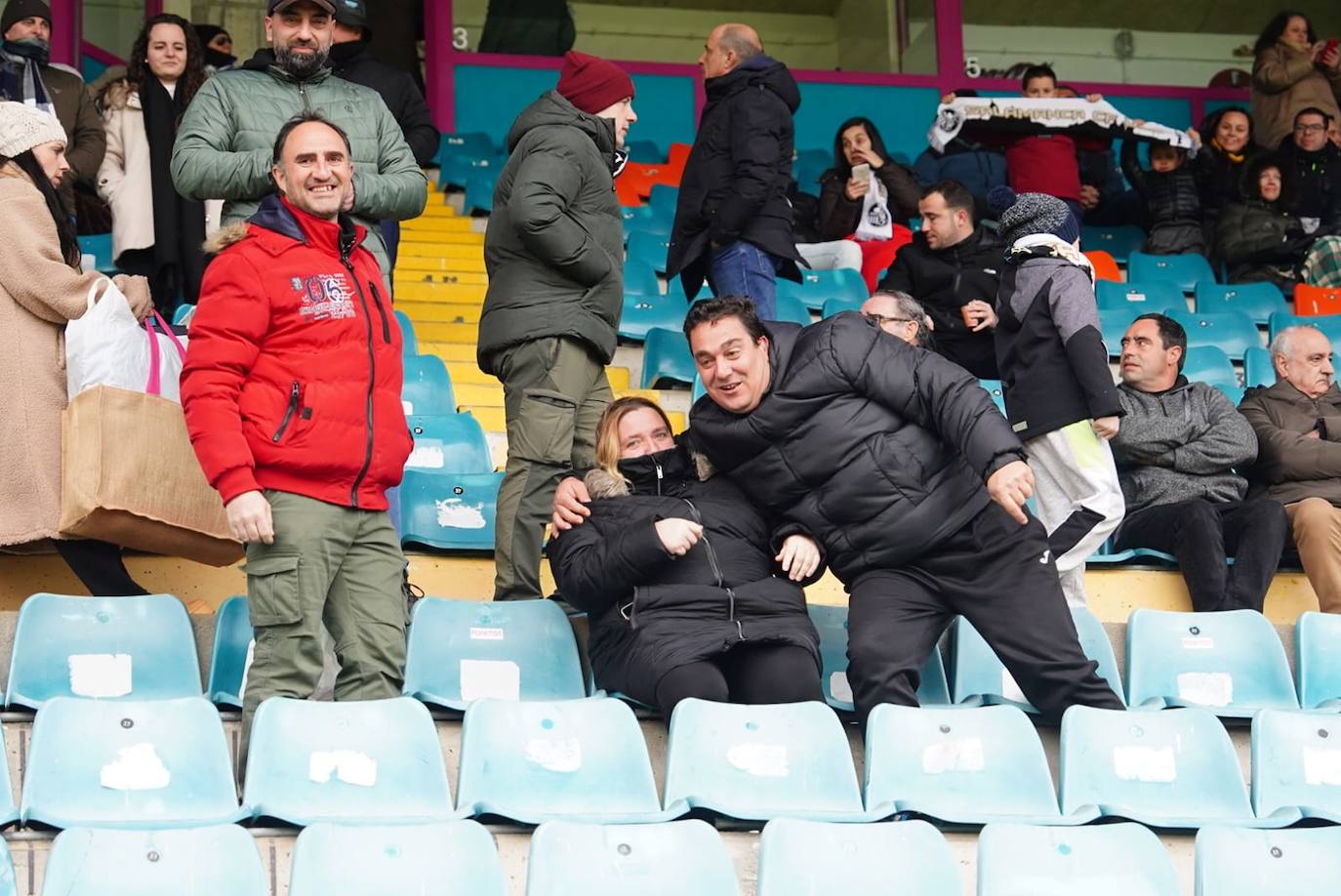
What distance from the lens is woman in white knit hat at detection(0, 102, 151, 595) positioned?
411cm

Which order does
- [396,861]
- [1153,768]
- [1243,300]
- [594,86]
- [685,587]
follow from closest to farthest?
1. [396,861]
2. [1153,768]
3. [685,587]
4. [594,86]
5. [1243,300]

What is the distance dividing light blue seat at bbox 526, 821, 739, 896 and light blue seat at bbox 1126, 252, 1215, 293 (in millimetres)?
5811

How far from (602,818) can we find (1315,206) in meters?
6.13

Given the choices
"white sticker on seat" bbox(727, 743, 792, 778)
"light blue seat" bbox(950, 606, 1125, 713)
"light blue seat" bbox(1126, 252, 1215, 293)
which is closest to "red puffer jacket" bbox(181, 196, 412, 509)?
"white sticker on seat" bbox(727, 743, 792, 778)

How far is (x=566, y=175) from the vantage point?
176 inches

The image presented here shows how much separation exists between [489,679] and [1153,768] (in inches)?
55.0

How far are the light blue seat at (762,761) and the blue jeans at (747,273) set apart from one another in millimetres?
1983

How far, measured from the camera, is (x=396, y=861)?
2879mm

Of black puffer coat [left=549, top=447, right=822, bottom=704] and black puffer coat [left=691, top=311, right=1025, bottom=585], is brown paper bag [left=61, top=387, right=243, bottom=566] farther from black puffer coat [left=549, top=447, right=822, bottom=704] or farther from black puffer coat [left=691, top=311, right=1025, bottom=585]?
black puffer coat [left=691, top=311, right=1025, bottom=585]

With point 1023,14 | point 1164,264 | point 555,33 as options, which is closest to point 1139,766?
point 1164,264

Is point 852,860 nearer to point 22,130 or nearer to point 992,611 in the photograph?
point 992,611

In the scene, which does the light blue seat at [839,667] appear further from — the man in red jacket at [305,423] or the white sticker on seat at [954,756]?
the man in red jacket at [305,423]

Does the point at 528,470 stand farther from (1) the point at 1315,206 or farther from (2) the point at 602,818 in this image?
(1) the point at 1315,206

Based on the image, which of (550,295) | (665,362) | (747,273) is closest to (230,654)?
(550,295)
